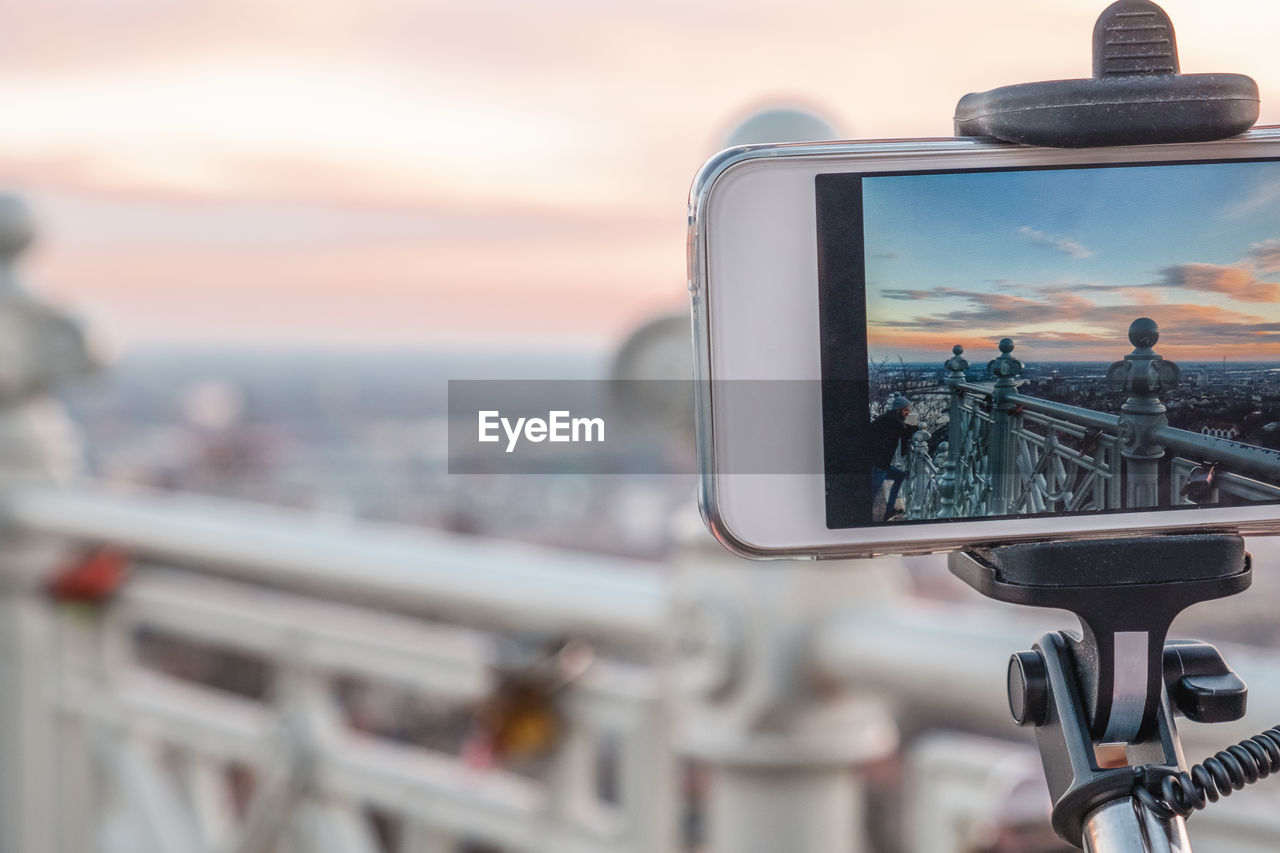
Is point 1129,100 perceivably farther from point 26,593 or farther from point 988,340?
point 26,593

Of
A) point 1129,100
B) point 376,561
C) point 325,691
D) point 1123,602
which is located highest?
point 1129,100

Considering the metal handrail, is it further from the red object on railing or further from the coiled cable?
the coiled cable

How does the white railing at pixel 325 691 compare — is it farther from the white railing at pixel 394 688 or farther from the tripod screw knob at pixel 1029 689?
the tripod screw knob at pixel 1029 689

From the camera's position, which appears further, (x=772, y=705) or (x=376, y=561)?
(x=376, y=561)

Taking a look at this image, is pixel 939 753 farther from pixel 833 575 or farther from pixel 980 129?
pixel 980 129

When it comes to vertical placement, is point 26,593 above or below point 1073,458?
below

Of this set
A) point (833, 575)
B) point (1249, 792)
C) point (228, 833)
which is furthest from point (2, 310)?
point (1249, 792)

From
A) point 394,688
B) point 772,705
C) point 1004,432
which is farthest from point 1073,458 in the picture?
point 394,688
